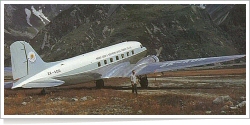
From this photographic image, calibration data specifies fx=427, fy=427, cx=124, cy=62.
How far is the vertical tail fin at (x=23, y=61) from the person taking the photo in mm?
15172

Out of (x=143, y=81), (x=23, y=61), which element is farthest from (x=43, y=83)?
(x=143, y=81)

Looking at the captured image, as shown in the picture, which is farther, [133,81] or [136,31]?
[136,31]

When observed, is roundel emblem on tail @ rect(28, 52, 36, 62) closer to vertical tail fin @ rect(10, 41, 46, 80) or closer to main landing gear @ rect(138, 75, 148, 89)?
vertical tail fin @ rect(10, 41, 46, 80)

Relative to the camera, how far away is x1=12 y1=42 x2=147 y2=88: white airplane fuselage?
1519 centimetres

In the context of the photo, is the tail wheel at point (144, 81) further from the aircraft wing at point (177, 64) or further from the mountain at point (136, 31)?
the mountain at point (136, 31)

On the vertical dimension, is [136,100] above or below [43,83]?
below

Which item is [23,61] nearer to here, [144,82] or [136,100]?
[136,100]

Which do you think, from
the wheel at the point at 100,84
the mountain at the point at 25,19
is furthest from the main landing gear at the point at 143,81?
the mountain at the point at 25,19

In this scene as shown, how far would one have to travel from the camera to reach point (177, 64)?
16.0 m

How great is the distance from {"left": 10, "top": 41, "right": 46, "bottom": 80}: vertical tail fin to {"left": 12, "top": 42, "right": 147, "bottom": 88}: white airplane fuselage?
0.62 ft

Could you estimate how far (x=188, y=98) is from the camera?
52.8 feet

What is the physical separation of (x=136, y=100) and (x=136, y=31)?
2.87 m

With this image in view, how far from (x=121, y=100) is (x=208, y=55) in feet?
12.6

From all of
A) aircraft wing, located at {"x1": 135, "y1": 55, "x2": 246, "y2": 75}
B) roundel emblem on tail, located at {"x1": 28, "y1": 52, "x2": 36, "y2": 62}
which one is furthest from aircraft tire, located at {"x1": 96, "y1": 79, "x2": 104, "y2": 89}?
roundel emblem on tail, located at {"x1": 28, "y1": 52, "x2": 36, "y2": 62}
